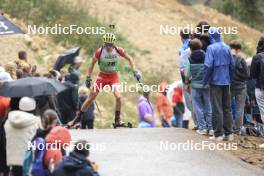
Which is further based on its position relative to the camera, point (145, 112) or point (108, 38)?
point (145, 112)

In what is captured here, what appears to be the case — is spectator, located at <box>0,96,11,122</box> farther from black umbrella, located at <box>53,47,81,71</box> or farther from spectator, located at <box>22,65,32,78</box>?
black umbrella, located at <box>53,47,81,71</box>

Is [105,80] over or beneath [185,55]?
beneath

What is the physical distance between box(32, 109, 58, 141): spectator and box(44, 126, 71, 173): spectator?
0.10 m

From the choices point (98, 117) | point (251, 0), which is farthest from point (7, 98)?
point (251, 0)

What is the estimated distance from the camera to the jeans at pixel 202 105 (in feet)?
52.6

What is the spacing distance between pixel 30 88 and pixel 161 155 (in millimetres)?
3027

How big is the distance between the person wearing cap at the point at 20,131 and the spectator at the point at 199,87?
4.70 m

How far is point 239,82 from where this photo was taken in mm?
16281

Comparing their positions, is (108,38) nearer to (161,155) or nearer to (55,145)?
(161,155)

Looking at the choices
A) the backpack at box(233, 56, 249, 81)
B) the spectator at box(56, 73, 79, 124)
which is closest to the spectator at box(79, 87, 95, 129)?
the spectator at box(56, 73, 79, 124)

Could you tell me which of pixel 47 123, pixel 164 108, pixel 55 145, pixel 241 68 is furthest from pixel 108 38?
pixel 55 145

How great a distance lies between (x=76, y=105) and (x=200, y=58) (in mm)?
4418

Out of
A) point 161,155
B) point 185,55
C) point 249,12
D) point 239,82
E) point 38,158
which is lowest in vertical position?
point 161,155

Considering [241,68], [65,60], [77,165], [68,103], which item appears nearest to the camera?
[77,165]
